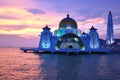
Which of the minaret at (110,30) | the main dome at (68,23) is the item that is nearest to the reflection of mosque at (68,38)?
the main dome at (68,23)

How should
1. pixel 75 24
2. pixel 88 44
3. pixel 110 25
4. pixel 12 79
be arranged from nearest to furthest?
pixel 12 79, pixel 88 44, pixel 75 24, pixel 110 25

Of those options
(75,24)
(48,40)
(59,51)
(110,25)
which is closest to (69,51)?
(59,51)

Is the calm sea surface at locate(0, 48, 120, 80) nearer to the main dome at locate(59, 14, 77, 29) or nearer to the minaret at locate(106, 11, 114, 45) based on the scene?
the main dome at locate(59, 14, 77, 29)

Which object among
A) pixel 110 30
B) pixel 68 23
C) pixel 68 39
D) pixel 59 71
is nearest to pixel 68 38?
pixel 68 39

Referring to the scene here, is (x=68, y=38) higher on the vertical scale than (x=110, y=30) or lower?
lower

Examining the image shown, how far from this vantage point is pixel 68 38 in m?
106

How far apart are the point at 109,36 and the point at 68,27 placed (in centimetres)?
3664

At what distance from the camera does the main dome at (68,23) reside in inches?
4232

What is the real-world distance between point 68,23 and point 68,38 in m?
6.10

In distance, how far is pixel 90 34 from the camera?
4158 inches

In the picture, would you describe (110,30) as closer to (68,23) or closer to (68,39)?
(68,23)

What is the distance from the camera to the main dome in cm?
10750

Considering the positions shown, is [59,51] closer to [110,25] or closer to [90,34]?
[90,34]

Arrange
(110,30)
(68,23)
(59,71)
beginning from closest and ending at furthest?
(59,71) → (68,23) → (110,30)
